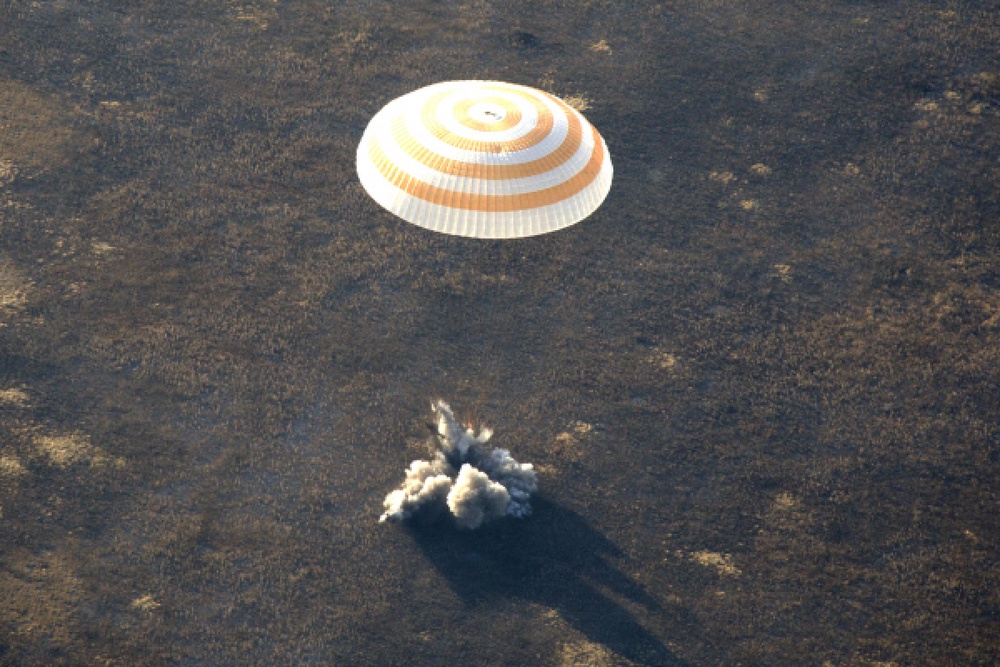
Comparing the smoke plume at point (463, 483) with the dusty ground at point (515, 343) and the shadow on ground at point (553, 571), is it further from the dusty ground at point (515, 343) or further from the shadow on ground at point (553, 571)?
the dusty ground at point (515, 343)

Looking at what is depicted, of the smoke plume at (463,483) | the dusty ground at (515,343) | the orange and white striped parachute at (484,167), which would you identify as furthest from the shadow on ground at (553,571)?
the orange and white striped parachute at (484,167)

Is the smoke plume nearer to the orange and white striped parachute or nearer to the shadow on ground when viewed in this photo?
the shadow on ground

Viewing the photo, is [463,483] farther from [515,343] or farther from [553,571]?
[515,343]

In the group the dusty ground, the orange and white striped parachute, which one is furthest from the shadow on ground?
the orange and white striped parachute

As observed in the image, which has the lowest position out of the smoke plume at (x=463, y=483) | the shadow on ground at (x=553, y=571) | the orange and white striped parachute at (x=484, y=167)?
the shadow on ground at (x=553, y=571)

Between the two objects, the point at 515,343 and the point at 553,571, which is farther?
the point at 515,343

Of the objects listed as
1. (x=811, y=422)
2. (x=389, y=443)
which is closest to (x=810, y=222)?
(x=811, y=422)

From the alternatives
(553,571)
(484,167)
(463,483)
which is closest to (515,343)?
(463,483)
